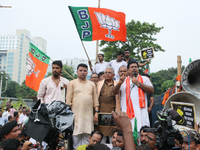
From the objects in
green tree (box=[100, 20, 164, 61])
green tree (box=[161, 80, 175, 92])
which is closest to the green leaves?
green tree (box=[100, 20, 164, 61])

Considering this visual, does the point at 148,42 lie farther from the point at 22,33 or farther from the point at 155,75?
the point at 22,33

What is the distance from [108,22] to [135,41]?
13782mm

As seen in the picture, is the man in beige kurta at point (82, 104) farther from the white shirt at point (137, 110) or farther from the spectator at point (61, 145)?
the white shirt at point (137, 110)

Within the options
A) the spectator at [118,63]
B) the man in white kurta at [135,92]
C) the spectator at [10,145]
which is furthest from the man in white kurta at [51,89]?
the spectator at [118,63]

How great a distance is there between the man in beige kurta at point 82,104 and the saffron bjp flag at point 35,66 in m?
3.26

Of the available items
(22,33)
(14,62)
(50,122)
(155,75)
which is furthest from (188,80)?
(22,33)

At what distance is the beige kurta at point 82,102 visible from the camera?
13.5ft

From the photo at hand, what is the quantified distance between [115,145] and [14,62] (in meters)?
114

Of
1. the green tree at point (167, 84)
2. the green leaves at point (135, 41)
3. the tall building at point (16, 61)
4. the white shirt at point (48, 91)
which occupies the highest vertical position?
the tall building at point (16, 61)

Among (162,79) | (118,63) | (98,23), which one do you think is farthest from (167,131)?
(162,79)

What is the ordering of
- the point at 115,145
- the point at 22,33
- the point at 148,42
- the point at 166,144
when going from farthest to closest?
the point at 22,33
the point at 148,42
the point at 115,145
the point at 166,144

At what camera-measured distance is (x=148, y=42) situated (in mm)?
20906

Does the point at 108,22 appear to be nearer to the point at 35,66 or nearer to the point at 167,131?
the point at 35,66

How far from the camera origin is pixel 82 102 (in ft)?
13.8
